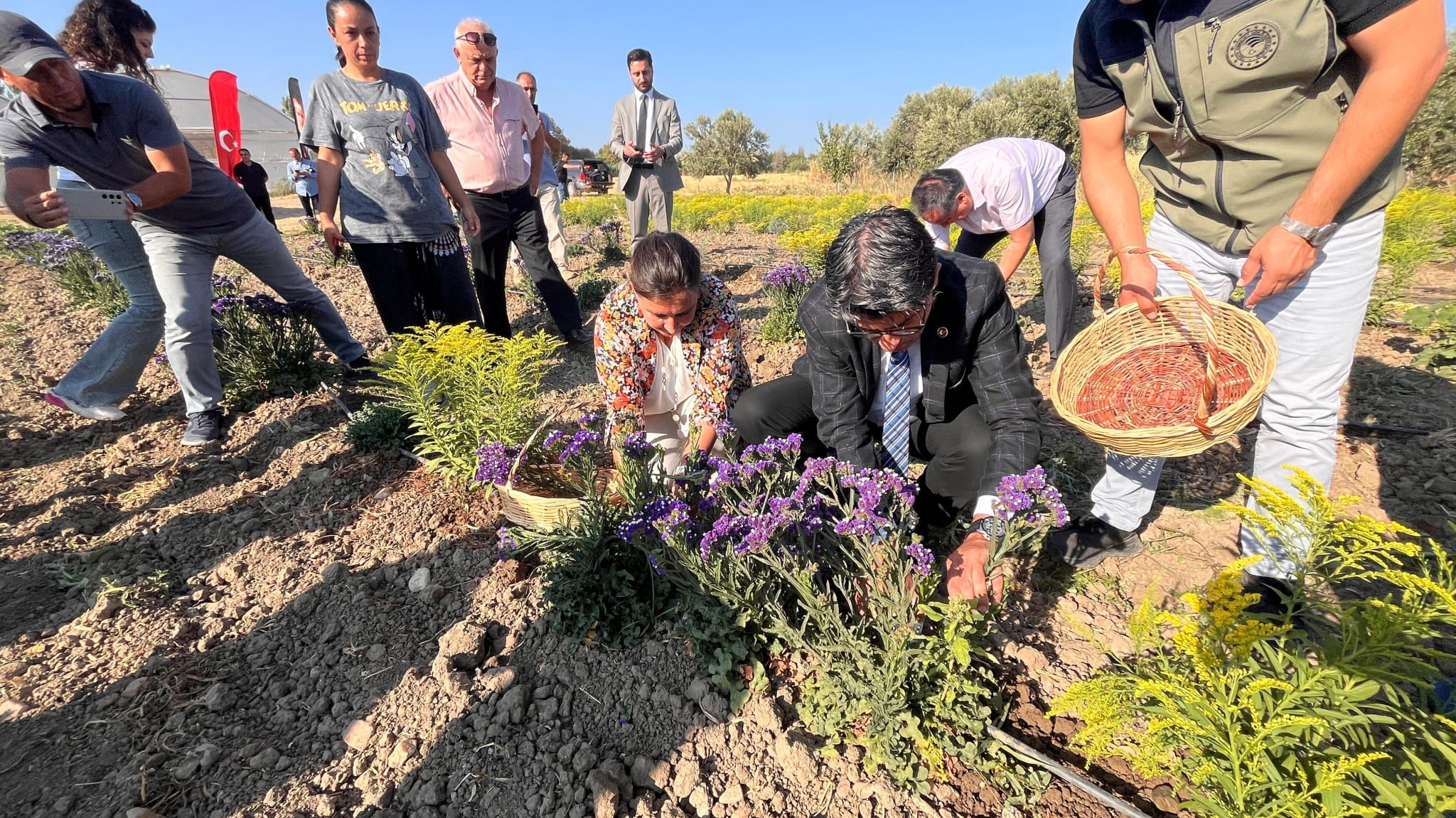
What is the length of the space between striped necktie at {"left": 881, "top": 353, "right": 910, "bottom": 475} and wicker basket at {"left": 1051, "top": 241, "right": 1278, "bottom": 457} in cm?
47

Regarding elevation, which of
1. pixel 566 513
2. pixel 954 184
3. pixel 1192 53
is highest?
pixel 1192 53

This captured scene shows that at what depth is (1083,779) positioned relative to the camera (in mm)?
1419

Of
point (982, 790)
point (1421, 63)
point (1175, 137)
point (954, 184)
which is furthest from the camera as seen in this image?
point (954, 184)

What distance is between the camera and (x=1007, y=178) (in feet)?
10.3

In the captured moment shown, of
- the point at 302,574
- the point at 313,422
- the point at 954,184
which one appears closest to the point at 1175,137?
the point at 954,184

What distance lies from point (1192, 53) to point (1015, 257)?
2012 millimetres

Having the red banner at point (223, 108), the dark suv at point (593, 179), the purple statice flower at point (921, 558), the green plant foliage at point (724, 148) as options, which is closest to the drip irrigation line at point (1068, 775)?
the purple statice flower at point (921, 558)

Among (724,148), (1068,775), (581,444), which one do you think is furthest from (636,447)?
(724,148)

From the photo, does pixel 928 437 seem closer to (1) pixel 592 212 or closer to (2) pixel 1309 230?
(2) pixel 1309 230

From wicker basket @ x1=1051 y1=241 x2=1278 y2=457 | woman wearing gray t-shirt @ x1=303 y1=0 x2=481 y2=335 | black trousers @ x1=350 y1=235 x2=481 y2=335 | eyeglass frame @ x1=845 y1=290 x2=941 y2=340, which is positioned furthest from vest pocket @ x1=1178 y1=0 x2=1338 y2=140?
black trousers @ x1=350 y1=235 x2=481 y2=335

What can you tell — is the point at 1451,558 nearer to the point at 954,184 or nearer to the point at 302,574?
the point at 954,184

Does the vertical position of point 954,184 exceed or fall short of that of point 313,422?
it exceeds it

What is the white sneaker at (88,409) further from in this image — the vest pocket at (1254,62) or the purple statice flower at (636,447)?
the vest pocket at (1254,62)

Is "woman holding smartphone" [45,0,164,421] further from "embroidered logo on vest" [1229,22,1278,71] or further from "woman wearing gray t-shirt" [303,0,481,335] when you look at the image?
"embroidered logo on vest" [1229,22,1278,71]
